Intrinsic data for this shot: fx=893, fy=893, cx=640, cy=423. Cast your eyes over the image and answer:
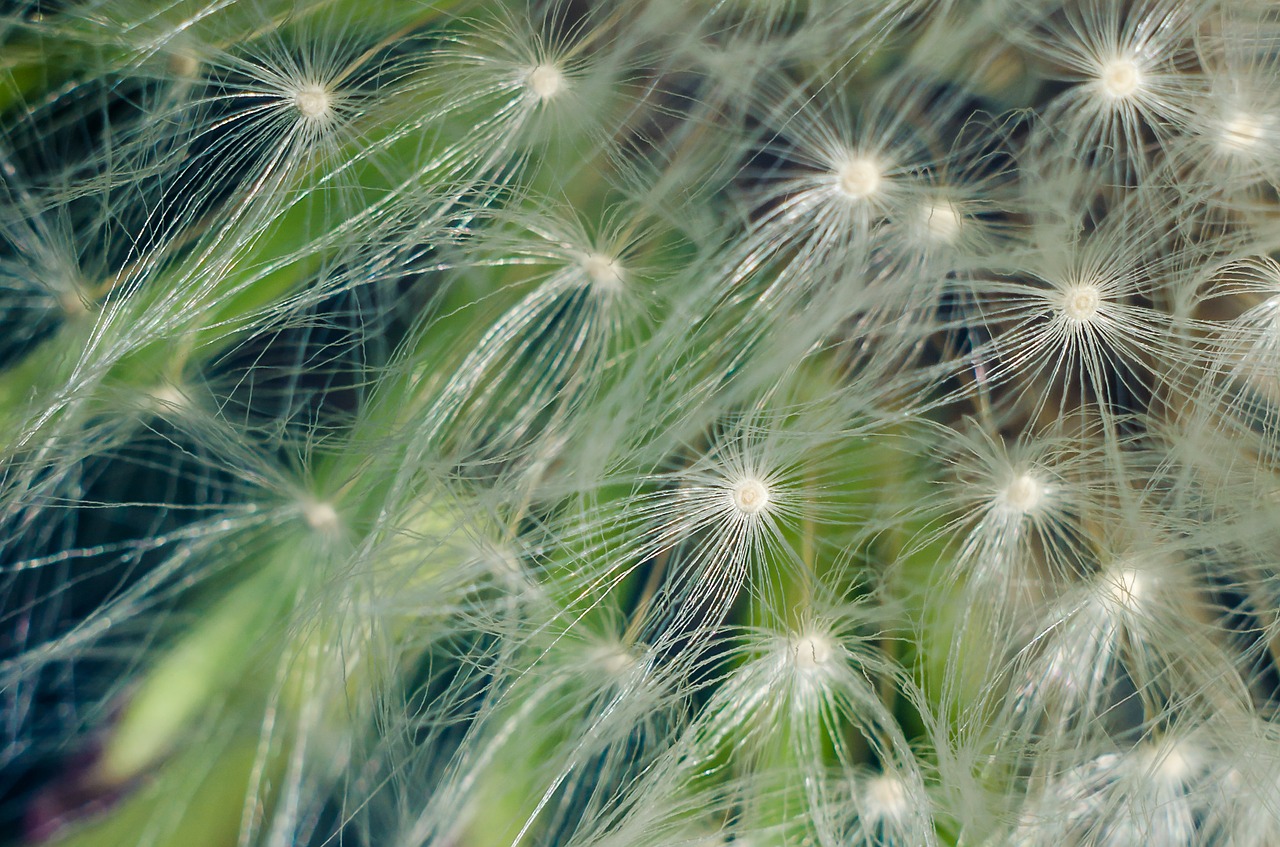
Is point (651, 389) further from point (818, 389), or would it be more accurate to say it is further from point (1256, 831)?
point (1256, 831)

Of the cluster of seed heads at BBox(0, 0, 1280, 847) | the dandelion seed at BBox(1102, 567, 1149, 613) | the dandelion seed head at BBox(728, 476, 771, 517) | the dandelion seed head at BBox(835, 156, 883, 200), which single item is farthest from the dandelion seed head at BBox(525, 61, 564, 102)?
the dandelion seed at BBox(1102, 567, 1149, 613)

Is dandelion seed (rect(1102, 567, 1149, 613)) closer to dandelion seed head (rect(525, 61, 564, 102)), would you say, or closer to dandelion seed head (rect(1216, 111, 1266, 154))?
dandelion seed head (rect(1216, 111, 1266, 154))

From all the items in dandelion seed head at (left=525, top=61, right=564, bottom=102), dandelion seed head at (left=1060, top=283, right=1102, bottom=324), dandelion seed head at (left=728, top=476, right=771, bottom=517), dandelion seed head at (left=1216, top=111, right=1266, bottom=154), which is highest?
dandelion seed head at (left=525, top=61, right=564, bottom=102)

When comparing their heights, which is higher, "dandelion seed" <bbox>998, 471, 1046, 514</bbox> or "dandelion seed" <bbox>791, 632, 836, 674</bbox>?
"dandelion seed" <bbox>998, 471, 1046, 514</bbox>

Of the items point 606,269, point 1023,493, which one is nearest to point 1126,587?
point 1023,493

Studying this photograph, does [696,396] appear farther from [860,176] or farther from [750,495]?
[860,176]
